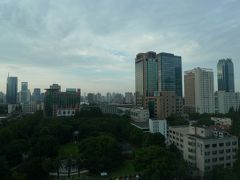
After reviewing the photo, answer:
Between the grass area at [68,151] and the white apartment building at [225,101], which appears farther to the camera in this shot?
the white apartment building at [225,101]

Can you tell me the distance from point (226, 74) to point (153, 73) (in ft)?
86.4

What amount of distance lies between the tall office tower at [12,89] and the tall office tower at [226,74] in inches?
2967

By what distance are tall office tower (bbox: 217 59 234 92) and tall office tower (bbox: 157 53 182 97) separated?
615 inches

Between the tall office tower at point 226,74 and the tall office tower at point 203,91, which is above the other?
the tall office tower at point 226,74

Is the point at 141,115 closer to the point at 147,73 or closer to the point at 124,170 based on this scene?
the point at 147,73

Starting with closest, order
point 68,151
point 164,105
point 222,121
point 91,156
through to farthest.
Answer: point 91,156
point 68,151
point 222,121
point 164,105

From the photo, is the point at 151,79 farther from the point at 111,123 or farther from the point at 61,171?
the point at 61,171

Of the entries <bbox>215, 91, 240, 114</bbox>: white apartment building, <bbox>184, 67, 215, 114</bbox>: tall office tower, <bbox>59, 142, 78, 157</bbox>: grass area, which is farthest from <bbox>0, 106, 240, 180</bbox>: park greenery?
<bbox>215, 91, 240, 114</bbox>: white apartment building

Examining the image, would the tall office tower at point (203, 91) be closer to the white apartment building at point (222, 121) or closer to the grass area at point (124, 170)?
the white apartment building at point (222, 121)

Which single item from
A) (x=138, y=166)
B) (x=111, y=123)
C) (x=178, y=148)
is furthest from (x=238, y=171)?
(x=111, y=123)

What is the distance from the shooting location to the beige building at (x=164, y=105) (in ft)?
140

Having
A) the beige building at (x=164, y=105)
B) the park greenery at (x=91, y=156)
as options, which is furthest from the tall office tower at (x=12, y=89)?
the park greenery at (x=91, y=156)

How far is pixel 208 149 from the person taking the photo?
1889cm

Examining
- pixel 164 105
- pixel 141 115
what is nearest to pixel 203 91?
pixel 164 105
